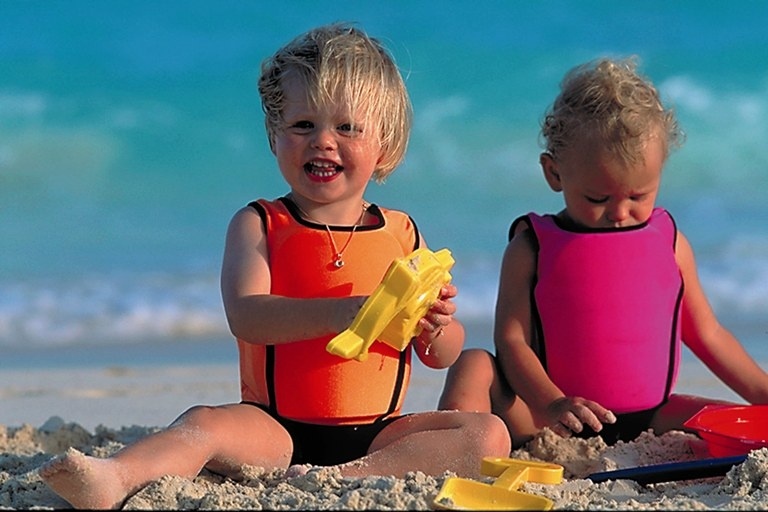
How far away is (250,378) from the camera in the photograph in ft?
9.46

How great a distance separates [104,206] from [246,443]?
9485mm

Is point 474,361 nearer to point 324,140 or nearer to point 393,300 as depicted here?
point 324,140

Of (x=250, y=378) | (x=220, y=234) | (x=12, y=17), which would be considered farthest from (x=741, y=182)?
(x=250, y=378)

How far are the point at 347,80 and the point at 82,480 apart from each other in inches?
49.0

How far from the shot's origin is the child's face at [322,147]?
2.79 metres

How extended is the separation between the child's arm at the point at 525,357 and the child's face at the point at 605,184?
208mm

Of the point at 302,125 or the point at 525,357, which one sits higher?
the point at 302,125

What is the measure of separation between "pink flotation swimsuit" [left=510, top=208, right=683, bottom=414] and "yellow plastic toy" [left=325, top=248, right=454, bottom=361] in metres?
1.00

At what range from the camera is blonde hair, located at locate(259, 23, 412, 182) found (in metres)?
2.79

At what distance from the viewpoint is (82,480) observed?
82.3 inches

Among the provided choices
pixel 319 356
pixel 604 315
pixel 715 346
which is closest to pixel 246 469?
pixel 319 356

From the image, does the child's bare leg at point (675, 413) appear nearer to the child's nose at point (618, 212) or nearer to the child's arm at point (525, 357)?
the child's arm at point (525, 357)

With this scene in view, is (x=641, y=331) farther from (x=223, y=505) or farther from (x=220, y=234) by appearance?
(x=220, y=234)

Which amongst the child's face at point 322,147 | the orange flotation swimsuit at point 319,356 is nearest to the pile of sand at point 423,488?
the orange flotation swimsuit at point 319,356
